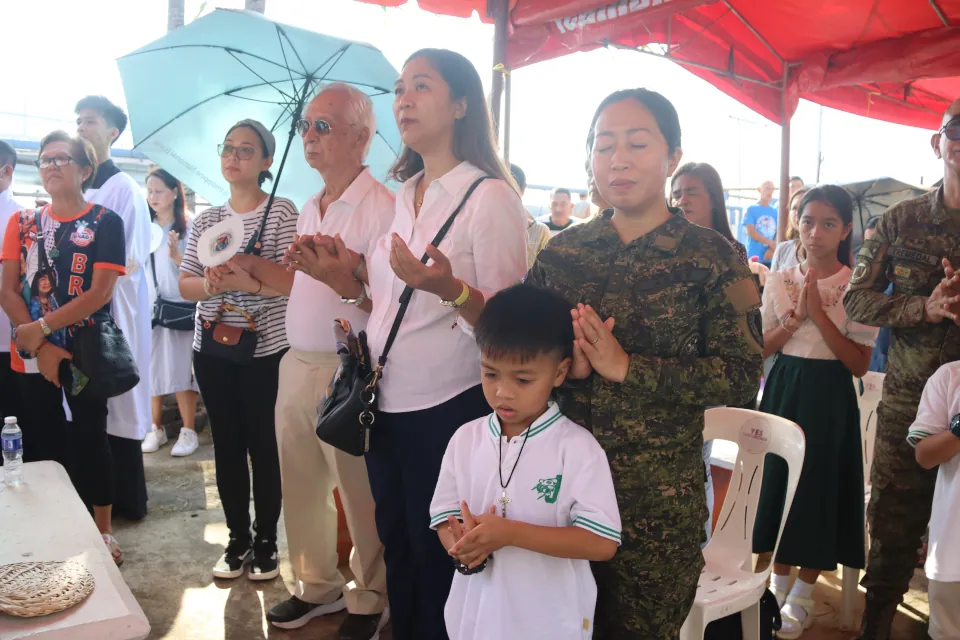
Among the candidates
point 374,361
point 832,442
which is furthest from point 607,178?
point 832,442

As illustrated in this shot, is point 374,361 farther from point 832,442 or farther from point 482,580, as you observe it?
point 832,442

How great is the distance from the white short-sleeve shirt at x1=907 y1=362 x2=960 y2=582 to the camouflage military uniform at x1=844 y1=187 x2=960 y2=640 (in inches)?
5.4

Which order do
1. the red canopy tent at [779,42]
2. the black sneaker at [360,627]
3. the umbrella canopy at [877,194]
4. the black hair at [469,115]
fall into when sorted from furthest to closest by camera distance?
the umbrella canopy at [877,194]
the red canopy tent at [779,42]
the black sneaker at [360,627]
the black hair at [469,115]

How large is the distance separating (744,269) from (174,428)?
15.1ft

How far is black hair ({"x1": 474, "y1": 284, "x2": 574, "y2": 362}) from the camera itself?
4.20 ft

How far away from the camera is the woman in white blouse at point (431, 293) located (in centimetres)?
168

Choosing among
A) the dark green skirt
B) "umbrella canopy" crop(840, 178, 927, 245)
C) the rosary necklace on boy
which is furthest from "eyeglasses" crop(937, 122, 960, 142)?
"umbrella canopy" crop(840, 178, 927, 245)

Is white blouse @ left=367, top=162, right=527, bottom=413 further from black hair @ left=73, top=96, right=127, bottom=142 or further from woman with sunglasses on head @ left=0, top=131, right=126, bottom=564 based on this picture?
black hair @ left=73, top=96, right=127, bottom=142

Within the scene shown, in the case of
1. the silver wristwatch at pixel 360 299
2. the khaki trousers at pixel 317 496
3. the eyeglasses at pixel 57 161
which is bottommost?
the khaki trousers at pixel 317 496

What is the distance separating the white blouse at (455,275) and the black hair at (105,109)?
7.78ft

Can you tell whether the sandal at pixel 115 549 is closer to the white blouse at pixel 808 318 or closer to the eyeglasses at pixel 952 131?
the white blouse at pixel 808 318

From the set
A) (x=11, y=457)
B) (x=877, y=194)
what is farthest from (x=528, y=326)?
(x=877, y=194)

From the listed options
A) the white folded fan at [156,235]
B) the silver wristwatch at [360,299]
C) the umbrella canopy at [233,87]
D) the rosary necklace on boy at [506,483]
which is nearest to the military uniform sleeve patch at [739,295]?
the rosary necklace on boy at [506,483]

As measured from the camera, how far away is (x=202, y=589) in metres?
2.69
